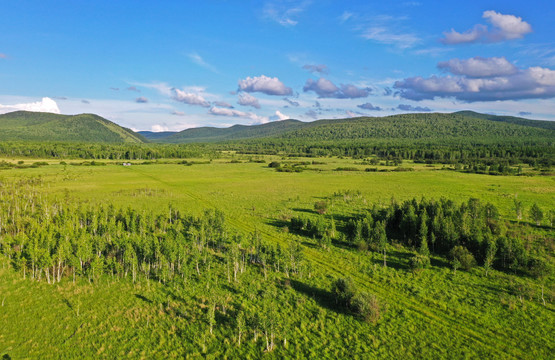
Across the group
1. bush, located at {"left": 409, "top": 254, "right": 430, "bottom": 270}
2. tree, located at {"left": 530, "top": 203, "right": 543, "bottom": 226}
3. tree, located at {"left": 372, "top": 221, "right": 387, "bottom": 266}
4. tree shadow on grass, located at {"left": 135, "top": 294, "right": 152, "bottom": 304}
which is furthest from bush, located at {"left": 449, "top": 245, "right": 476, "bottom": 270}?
tree shadow on grass, located at {"left": 135, "top": 294, "right": 152, "bottom": 304}

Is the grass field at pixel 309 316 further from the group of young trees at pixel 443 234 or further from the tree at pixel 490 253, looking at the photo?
the group of young trees at pixel 443 234

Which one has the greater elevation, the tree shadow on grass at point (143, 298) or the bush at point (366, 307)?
the bush at point (366, 307)

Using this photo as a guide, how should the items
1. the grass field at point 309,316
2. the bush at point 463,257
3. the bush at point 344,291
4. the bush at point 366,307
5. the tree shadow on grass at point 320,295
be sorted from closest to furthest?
the grass field at point 309,316 → the bush at point 366,307 → the bush at point 344,291 → the tree shadow on grass at point 320,295 → the bush at point 463,257

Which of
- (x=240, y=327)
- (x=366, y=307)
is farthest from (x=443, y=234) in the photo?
(x=240, y=327)

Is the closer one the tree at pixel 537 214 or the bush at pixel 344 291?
the bush at pixel 344 291

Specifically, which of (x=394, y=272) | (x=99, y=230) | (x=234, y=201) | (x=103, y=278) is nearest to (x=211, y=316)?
(x=103, y=278)

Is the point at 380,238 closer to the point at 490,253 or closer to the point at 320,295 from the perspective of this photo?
the point at 490,253

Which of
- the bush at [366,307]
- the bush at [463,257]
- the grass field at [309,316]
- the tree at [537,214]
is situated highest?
the tree at [537,214]

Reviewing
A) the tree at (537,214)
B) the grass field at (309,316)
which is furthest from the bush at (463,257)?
the tree at (537,214)
